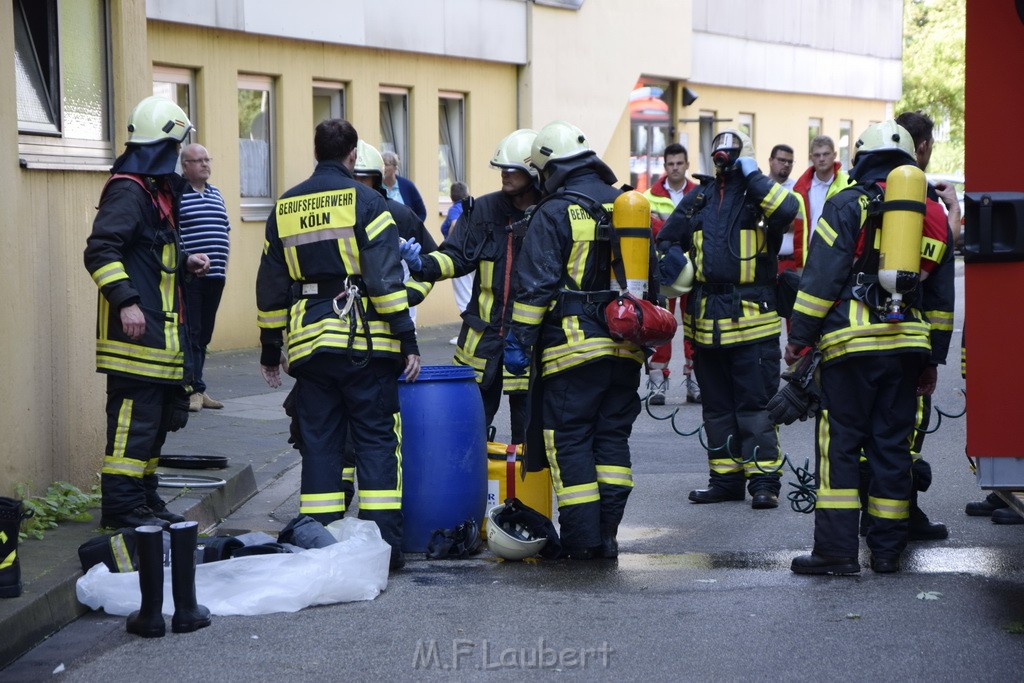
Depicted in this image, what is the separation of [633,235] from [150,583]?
2630mm

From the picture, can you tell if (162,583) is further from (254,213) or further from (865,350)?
(254,213)

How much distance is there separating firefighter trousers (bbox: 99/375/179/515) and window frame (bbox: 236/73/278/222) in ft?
28.9

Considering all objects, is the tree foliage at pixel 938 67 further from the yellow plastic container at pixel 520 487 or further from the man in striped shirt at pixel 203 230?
the yellow plastic container at pixel 520 487

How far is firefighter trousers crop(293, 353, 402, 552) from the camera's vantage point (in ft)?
21.4

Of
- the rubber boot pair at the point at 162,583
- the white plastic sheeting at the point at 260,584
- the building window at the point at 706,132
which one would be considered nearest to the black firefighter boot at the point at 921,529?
the white plastic sheeting at the point at 260,584

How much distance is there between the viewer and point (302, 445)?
21.9 feet

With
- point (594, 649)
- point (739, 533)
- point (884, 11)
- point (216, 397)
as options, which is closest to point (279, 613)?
point (594, 649)

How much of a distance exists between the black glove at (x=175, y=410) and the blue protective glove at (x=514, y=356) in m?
1.62

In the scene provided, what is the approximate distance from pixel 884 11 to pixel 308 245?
2953 cm

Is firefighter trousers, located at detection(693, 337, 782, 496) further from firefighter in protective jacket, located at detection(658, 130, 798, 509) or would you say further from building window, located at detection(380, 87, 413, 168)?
building window, located at detection(380, 87, 413, 168)

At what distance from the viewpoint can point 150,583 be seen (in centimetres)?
545

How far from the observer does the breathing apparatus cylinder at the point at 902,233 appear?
6074 millimetres

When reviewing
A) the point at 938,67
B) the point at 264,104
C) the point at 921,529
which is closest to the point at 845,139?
the point at 938,67

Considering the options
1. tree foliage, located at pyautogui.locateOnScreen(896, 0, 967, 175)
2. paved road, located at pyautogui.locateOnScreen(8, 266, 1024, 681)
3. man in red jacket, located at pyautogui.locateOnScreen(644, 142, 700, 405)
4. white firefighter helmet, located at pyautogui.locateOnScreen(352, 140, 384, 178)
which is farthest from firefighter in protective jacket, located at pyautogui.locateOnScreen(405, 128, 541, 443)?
tree foliage, located at pyautogui.locateOnScreen(896, 0, 967, 175)
